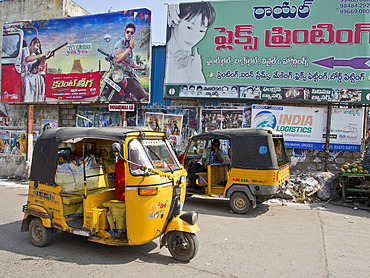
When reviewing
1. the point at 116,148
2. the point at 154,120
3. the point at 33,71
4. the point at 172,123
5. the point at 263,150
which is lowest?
the point at 263,150

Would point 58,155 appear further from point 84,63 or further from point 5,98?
point 5,98

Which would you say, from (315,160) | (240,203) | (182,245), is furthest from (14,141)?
(315,160)

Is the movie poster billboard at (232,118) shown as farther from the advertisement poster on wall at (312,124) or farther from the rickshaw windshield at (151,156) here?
the rickshaw windshield at (151,156)

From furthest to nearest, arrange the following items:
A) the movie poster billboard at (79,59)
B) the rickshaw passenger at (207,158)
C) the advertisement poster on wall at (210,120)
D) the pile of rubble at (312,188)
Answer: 1. the movie poster billboard at (79,59)
2. the advertisement poster on wall at (210,120)
3. the pile of rubble at (312,188)
4. the rickshaw passenger at (207,158)

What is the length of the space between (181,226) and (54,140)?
9.00 feet

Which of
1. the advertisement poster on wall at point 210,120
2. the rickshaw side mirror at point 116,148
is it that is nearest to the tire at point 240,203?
the rickshaw side mirror at point 116,148

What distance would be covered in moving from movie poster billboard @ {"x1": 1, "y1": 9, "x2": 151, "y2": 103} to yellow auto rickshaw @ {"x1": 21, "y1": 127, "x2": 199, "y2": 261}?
7.04m

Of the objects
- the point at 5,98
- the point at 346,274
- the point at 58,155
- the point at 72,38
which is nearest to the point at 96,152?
the point at 58,155

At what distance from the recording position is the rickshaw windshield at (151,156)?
4.77 meters

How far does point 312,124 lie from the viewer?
443 inches

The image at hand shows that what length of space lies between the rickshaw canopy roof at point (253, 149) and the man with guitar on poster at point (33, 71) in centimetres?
989

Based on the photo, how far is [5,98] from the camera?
1474 cm

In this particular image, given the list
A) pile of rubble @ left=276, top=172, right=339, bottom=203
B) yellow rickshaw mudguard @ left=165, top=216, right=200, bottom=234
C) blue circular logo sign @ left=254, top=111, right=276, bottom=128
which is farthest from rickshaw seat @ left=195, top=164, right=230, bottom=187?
yellow rickshaw mudguard @ left=165, top=216, right=200, bottom=234

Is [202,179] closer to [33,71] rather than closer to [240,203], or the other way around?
[240,203]
